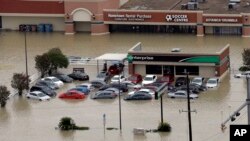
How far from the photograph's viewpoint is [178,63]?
70.7 feet

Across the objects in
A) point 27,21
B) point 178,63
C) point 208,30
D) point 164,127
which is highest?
point 27,21

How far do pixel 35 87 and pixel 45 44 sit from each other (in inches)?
332

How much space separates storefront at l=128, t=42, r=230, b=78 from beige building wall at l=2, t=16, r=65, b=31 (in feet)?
32.7

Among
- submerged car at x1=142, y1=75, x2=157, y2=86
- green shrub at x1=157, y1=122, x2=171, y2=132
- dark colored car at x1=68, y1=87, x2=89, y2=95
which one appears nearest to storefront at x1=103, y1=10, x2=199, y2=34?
submerged car at x1=142, y1=75, x2=157, y2=86

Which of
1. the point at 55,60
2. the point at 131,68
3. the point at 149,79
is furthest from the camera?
the point at 55,60

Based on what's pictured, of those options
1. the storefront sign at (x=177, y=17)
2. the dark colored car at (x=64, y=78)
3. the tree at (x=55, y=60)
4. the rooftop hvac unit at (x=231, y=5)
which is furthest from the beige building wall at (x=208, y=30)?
the dark colored car at (x=64, y=78)

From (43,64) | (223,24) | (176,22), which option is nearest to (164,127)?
(43,64)

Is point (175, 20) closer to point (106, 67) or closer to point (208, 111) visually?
point (106, 67)

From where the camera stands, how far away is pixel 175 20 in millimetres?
29719

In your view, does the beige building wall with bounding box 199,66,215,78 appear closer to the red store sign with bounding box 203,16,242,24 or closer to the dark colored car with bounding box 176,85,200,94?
the dark colored car with bounding box 176,85,200,94

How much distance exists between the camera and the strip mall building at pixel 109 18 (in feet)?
95.6

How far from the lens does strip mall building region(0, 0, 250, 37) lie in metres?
29.1

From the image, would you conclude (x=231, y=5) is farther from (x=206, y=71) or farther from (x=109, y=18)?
(x=206, y=71)

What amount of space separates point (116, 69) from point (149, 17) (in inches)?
310
